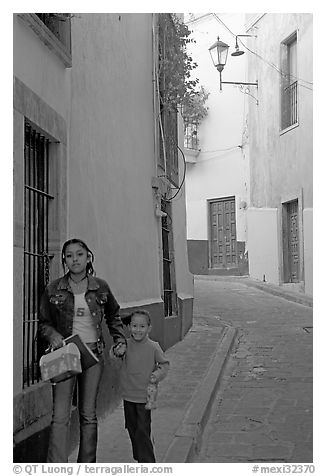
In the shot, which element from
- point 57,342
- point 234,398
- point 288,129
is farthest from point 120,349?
point 288,129

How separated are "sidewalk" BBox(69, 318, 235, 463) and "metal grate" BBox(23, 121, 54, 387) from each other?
1.99ft

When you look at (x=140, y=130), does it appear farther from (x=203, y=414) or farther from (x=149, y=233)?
(x=203, y=414)

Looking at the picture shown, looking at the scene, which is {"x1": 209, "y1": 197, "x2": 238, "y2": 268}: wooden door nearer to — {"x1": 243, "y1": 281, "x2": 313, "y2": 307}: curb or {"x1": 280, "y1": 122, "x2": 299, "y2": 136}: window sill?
{"x1": 243, "y1": 281, "x2": 313, "y2": 307}: curb

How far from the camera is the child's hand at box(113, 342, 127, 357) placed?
11.3 ft

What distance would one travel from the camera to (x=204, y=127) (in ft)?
53.9

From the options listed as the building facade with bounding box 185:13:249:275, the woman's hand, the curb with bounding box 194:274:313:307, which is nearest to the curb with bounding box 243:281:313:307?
the curb with bounding box 194:274:313:307

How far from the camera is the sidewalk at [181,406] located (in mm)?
4007

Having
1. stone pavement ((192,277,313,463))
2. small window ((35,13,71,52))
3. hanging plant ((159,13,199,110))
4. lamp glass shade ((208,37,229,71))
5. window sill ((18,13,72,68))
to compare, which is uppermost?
lamp glass shade ((208,37,229,71))

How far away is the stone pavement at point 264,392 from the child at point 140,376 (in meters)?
0.83

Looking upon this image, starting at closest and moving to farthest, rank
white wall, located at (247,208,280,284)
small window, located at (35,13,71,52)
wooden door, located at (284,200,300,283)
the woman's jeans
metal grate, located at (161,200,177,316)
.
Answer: the woman's jeans → small window, located at (35,13,71,52) → metal grate, located at (161,200,177,316) → wooden door, located at (284,200,300,283) → white wall, located at (247,208,280,284)

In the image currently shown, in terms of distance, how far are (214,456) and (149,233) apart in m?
2.81

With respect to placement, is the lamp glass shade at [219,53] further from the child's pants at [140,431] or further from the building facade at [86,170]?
the child's pants at [140,431]

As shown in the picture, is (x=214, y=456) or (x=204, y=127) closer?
(x=214, y=456)
